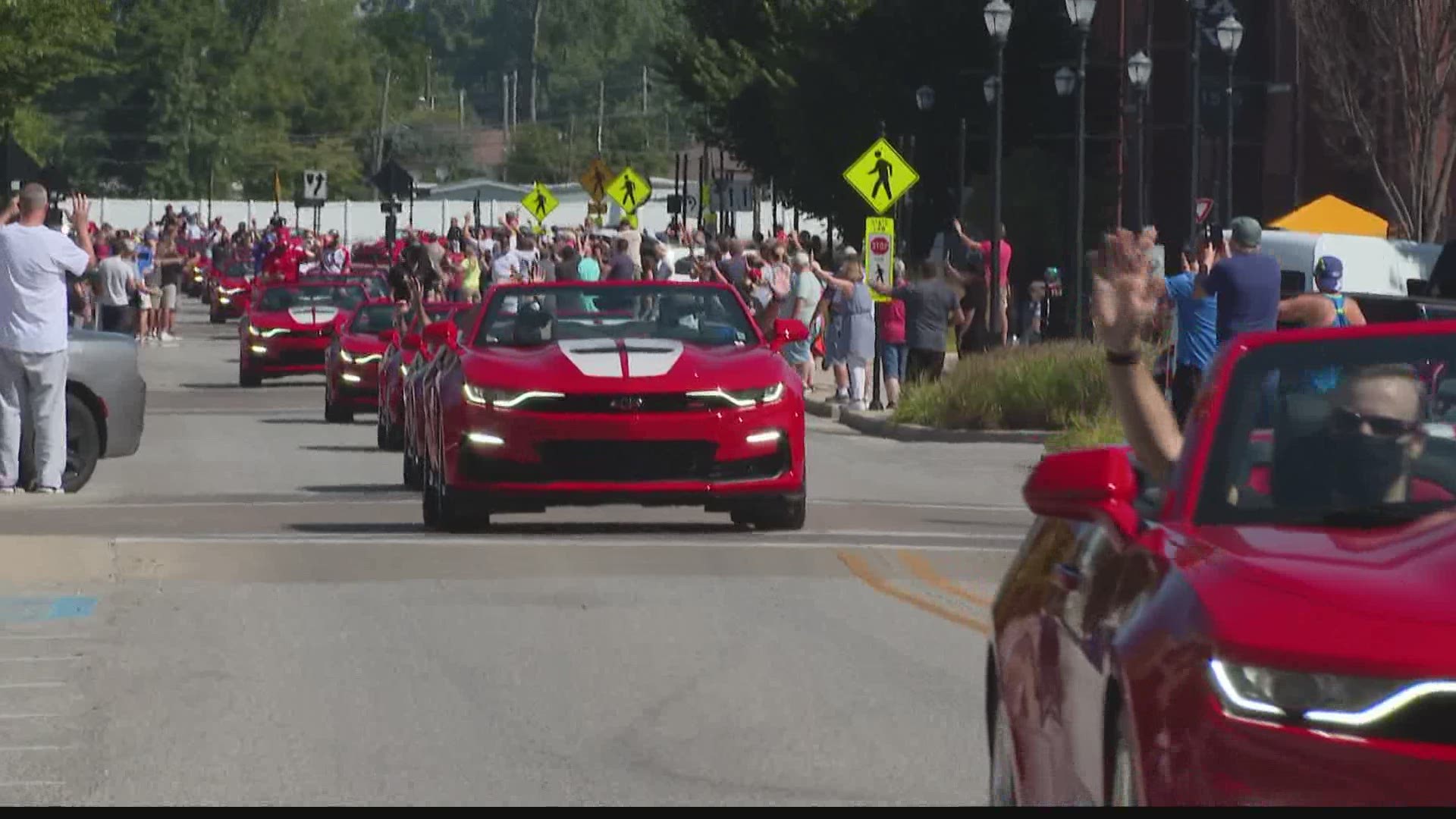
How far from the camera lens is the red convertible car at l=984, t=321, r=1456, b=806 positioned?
4.71 meters

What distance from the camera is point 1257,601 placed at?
5.02 meters

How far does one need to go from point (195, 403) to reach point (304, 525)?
19694mm

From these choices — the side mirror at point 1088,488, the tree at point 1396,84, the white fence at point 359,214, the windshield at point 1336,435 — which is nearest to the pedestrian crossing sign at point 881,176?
the tree at point 1396,84

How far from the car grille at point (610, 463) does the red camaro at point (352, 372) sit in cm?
1506

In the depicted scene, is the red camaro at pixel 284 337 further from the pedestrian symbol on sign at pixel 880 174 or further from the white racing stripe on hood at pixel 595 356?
the white racing stripe on hood at pixel 595 356

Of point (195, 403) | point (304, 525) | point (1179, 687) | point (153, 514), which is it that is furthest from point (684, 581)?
point (195, 403)

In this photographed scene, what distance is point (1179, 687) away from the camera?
16.3 feet

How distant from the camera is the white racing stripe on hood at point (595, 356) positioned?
17.2 m

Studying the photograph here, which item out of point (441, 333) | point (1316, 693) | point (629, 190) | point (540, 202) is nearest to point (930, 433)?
point (441, 333)

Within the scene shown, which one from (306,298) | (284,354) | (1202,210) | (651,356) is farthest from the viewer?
(1202,210)

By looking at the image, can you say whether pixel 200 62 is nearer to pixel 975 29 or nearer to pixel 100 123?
pixel 100 123

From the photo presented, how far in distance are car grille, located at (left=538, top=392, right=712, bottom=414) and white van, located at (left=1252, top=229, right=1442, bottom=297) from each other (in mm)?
21603

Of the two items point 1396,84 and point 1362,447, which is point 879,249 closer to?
point 1396,84

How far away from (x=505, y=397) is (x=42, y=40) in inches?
1096
